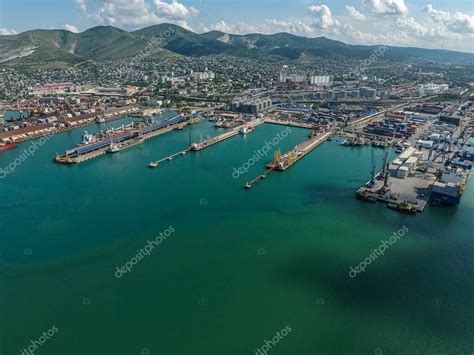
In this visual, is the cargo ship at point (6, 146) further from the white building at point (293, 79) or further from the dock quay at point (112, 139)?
the white building at point (293, 79)

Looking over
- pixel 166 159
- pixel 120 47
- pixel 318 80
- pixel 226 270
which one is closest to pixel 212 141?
pixel 166 159

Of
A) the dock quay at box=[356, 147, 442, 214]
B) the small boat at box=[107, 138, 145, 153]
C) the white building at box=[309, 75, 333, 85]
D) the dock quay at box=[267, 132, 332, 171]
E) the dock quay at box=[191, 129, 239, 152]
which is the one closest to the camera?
the dock quay at box=[356, 147, 442, 214]

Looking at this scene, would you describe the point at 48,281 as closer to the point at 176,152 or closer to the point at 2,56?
the point at 176,152

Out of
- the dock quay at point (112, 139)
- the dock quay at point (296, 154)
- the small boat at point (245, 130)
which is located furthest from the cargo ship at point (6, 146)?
the dock quay at point (296, 154)

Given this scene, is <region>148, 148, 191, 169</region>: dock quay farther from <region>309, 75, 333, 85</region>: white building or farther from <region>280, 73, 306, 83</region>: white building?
<region>309, 75, 333, 85</region>: white building

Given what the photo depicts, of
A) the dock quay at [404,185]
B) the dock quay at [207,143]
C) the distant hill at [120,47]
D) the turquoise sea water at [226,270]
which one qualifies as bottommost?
the turquoise sea water at [226,270]

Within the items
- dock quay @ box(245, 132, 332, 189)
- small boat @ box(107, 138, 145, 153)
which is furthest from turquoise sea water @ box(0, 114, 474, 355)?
small boat @ box(107, 138, 145, 153)
